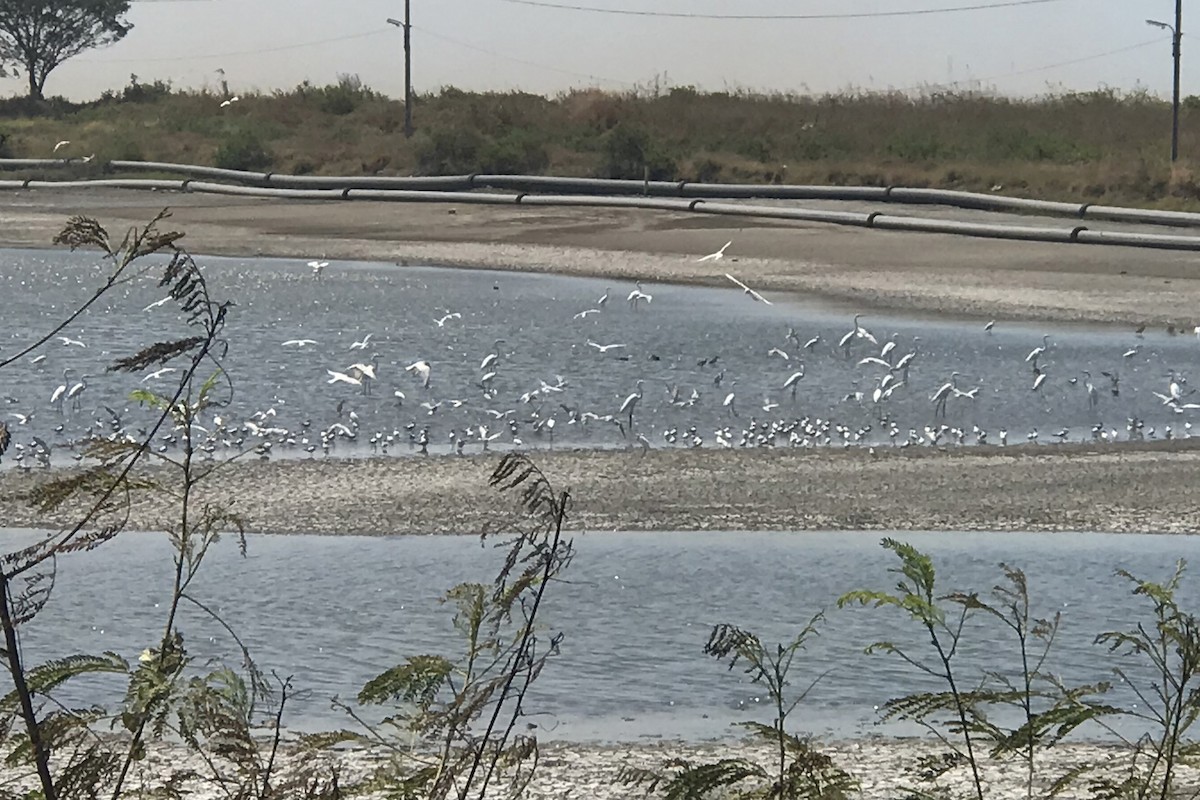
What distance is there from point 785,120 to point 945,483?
39.8m

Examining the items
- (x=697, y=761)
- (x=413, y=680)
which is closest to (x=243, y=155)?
(x=697, y=761)

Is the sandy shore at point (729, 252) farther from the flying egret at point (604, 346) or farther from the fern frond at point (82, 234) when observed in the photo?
the fern frond at point (82, 234)

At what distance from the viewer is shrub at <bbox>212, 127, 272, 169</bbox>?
4303 cm

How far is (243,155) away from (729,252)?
20.1 meters

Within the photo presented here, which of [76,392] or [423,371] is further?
[423,371]

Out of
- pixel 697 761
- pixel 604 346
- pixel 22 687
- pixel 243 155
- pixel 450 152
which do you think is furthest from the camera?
pixel 243 155

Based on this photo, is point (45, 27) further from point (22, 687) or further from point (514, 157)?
point (22, 687)

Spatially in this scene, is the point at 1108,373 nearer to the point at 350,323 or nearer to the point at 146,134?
the point at 350,323

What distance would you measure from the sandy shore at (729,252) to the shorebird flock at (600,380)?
1835 millimetres

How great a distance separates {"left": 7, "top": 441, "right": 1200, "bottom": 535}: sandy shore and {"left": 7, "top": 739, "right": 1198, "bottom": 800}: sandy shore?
363cm

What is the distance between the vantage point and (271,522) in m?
9.34

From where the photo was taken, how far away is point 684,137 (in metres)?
45.3

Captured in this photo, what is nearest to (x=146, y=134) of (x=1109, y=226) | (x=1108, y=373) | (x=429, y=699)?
Answer: (x=1109, y=226)

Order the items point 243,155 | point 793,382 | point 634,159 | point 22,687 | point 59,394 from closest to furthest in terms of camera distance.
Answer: point 22,687, point 59,394, point 793,382, point 634,159, point 243,155
